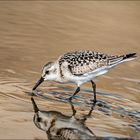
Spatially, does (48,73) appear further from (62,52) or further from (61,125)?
(62,52)

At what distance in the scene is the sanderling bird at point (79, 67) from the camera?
926 cm

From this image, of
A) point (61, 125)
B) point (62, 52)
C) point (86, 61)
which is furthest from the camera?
point (62, 52)

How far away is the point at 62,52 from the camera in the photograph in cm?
1173

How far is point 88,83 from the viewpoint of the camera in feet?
34.2

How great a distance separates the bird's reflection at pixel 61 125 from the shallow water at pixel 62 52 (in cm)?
10

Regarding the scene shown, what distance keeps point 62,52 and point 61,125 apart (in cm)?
361

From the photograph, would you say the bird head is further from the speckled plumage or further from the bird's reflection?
the bird's reflection

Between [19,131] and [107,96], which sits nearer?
[19,131]

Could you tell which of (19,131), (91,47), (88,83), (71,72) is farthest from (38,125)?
(91,47)

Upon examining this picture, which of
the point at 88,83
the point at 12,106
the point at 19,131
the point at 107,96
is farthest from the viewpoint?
the point at 88,83

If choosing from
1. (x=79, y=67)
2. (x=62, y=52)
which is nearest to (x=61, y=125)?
(x=79, y=67)

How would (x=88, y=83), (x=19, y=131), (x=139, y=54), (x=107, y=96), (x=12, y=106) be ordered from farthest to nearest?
(x=139, y=54), (x=88, y=83), (x=107, y=96), (x=12, y=106), (x=19, y=131)

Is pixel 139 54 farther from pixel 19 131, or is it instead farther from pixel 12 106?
pixel 19 131

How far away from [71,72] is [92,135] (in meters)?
1.67
